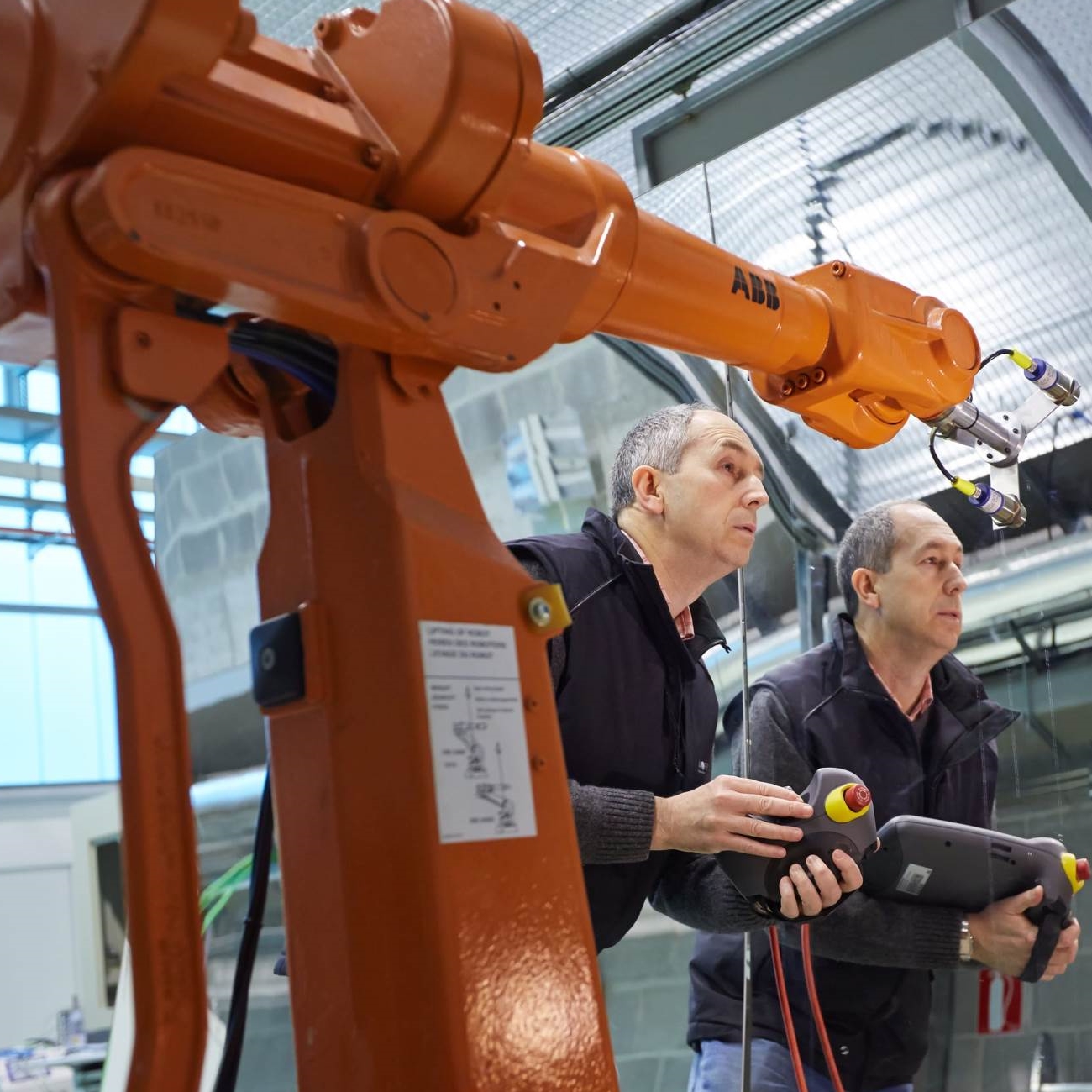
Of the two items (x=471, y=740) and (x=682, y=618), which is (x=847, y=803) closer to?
(x=682, y=618)

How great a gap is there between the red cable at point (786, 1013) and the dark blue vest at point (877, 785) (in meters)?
0.01

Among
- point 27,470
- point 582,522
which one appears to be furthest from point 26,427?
point 582,522

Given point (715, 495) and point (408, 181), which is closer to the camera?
point (408, 181)

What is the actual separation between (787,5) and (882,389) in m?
1.57

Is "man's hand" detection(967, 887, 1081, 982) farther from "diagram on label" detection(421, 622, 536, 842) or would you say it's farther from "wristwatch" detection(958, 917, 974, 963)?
"diagram on label" detection(421, 622, 536, 842)

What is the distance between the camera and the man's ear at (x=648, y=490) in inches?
83.3

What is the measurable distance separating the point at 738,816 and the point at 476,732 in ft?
2.60

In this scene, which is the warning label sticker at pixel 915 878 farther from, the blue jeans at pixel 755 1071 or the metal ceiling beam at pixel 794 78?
the metal ceiling beam at pixel 794 78

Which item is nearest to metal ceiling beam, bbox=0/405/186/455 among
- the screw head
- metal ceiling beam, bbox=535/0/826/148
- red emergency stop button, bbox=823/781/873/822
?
metal ceiling beam, bbox=535/0/826/148

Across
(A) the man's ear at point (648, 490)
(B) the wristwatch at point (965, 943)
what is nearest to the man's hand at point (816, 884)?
(B) the wristwatch at point (965, 943)

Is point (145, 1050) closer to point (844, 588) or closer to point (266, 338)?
point (266, 338)

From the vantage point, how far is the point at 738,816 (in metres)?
1.67

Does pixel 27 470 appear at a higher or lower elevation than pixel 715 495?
higher

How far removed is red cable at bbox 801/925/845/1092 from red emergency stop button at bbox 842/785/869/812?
385 millimetres
